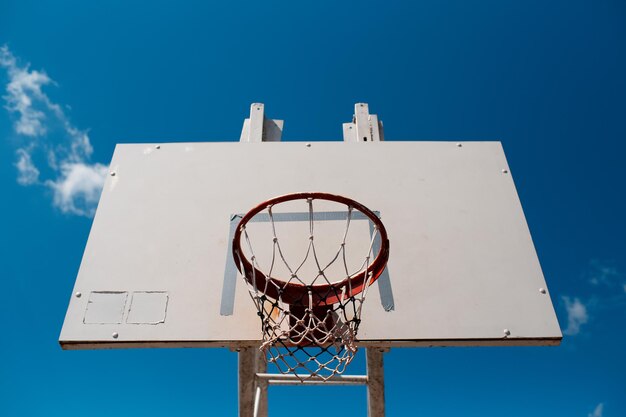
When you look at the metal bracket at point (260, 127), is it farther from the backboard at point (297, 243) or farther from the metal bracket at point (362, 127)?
the metal bracket at point (362, 127)

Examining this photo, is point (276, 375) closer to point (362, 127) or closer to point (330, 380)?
point (330, 380)

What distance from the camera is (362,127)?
10.4 ft

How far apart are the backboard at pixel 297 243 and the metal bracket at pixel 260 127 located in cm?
30

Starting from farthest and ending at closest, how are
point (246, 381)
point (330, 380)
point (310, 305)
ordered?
point (330, 380), point (246, 381), point (310, 305)

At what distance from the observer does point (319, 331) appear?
1.97 metres

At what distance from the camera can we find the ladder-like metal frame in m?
2.62

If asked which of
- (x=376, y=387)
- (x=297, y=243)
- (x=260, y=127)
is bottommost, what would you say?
(x=376, y=387)

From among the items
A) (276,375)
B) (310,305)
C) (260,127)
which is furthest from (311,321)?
(260,127)

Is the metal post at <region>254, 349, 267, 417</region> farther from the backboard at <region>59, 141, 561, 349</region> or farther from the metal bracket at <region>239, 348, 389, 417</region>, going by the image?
the backboard at <region>59, 141, 561, 349</region>

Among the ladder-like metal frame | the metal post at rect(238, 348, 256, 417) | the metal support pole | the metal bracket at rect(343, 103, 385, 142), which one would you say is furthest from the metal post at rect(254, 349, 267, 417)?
the metal bracket at rect(343, 103, 385, 142)

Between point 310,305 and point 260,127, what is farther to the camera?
point 260,127

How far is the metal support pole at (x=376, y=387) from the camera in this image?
2.71 metres

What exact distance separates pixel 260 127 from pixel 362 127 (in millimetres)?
736

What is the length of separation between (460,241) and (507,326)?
497 mm
